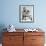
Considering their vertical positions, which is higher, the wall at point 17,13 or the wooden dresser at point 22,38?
the wall at point 17,13

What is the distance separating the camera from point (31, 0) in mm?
4168

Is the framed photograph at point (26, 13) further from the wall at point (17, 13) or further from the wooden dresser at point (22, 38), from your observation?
the wooden dresser at point (22, 38)

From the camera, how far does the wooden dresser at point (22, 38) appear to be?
371 centimetres

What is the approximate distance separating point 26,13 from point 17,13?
29cm

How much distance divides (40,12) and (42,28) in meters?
0.53

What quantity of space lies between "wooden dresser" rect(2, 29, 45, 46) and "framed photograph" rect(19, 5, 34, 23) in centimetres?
64

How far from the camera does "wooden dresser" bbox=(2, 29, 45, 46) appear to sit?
3.71 metres

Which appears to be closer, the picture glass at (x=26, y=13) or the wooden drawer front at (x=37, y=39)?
the wooden drawer front at (x=37, y=39)

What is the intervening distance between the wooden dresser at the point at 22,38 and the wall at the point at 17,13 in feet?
1.87

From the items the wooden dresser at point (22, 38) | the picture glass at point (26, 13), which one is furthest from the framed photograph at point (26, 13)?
the wooden dresser at point (22, 38)

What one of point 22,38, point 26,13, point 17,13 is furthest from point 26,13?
point 22,38

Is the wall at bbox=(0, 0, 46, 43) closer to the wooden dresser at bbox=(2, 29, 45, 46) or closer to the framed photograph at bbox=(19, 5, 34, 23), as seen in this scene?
the framed photograph at bbox=(19, 5, 34, 23)

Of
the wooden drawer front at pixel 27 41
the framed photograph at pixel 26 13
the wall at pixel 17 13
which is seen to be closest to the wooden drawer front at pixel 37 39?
the wooden drawer front at pixel 27 41

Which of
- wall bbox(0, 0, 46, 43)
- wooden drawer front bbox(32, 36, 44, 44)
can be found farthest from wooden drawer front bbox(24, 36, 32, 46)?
wall bbox(0, 0, 46, 43)
